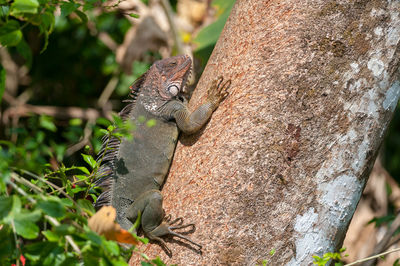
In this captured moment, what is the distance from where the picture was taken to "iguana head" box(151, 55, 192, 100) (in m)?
3.76

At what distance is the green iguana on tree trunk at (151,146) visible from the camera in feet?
9.51

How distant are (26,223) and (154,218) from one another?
1.25 metres

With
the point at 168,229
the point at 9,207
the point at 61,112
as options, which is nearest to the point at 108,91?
the point at 61,112

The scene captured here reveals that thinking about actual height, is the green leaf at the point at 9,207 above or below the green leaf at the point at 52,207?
below

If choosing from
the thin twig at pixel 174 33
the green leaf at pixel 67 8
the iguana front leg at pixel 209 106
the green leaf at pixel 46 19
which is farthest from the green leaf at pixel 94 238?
the thin twig at pixel 174 33

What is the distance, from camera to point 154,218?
9.50ft

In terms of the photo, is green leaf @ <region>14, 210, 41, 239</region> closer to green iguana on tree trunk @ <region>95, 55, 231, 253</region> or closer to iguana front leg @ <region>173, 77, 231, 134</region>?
green iguana on tree trunk @ <region>95, 55, 231, 253</region>

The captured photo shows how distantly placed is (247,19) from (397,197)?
4.38m

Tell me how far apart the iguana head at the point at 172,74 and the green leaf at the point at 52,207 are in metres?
2.08

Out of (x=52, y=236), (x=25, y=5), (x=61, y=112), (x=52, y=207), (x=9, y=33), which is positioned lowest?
(x=61, y=112)

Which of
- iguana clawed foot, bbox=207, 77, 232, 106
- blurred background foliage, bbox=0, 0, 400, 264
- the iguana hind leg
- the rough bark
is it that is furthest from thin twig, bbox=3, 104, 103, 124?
the rough bark

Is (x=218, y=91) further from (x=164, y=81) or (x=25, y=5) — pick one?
(x=25, y=5)

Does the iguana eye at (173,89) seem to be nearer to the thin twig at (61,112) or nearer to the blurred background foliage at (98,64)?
the blurred background foliage at (98,64)

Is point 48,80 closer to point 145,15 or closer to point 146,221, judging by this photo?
point 145,15
